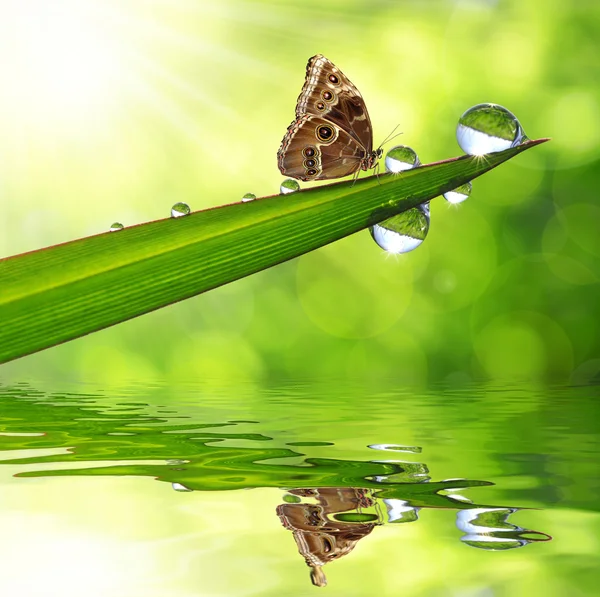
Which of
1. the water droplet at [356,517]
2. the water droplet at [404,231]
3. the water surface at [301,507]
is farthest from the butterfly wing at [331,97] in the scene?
the water droplet at [356,517]

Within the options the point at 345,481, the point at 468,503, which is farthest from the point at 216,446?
the point at 468,503

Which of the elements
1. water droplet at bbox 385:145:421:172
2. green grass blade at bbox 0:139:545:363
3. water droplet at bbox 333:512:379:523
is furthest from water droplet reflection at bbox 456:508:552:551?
water droplet at bbox 385:145:421:172

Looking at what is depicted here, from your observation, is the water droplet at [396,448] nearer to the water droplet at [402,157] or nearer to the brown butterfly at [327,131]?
the brown butterfly at [327,131]

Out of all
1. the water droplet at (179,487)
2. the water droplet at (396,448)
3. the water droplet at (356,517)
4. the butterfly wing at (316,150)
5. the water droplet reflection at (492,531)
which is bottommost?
the water droplet reflection at (492,531)

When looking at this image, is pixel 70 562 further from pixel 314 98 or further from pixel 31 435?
pixel 31 435

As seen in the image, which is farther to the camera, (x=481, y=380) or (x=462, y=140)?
(x=481, y=380)

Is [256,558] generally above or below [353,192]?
below
